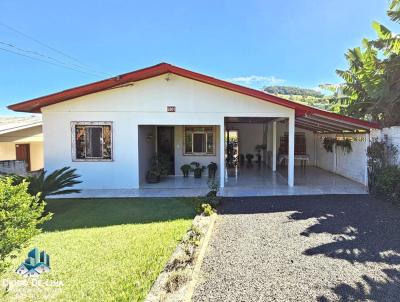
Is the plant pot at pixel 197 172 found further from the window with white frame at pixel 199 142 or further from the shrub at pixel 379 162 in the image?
the shrub at pixel 379 162

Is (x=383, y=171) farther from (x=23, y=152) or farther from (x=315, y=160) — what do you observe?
(x=23, y=152)

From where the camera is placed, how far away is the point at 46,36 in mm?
23172

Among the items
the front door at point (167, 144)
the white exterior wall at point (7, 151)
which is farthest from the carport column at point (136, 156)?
the white exterior wall at point (7, 151)

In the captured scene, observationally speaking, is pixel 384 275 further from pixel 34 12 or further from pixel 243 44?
pixel 243 44

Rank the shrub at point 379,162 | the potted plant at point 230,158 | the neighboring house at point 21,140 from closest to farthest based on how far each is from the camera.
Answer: the shrub at point 379,162 → the neighboring house at point 21,140 → the potted plant at point 230,158

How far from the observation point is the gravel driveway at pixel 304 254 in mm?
3984

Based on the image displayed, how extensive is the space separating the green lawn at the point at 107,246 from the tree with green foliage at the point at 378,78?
8944mm

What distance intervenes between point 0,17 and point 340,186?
57.4 feet

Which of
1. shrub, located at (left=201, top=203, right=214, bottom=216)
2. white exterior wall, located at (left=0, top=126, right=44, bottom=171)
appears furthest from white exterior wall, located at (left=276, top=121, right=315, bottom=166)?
white exterior wall, located at (left=0, top=126, right=44, bottom=171)

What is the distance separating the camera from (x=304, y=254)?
5.21 meters

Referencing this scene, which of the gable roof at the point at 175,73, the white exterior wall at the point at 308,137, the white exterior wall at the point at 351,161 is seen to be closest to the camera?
the gable roof at the point at 175,73

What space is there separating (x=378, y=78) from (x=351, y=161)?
3.90 metres

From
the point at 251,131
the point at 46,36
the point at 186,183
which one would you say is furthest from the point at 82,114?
the point at 46,36

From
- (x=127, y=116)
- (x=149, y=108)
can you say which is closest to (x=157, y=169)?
(x=127, y=116)
